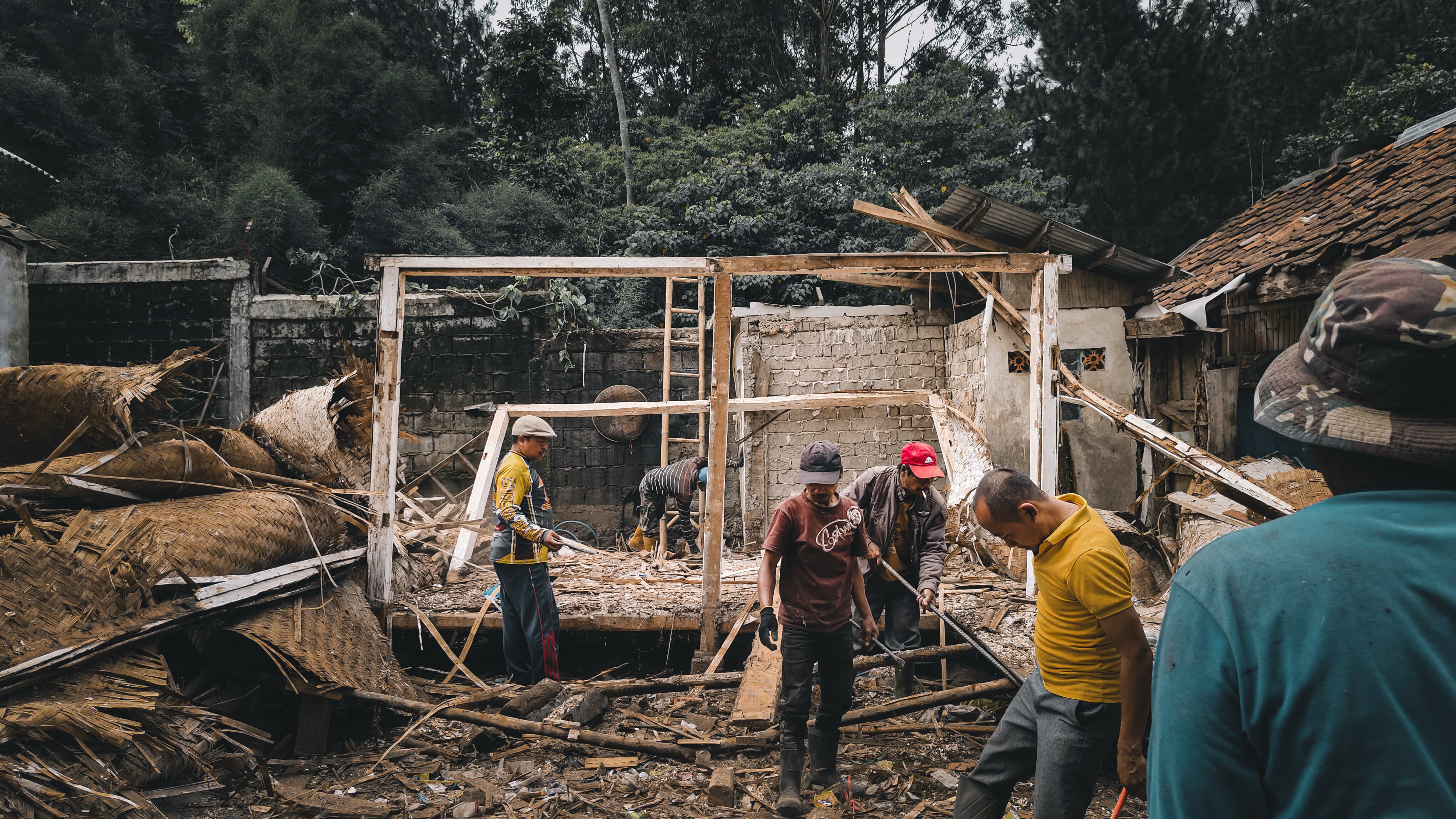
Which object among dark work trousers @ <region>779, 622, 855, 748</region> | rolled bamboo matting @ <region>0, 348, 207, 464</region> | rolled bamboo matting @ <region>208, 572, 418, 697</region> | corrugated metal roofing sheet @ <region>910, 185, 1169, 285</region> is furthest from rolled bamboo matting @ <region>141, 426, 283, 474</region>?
corrugated metal roofing sheet @ <region>910, 185, 1169, 285</region>

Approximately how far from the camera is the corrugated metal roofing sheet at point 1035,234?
23.8 ft

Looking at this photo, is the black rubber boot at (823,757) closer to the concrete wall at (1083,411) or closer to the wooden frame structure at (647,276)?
the wooden frame structure at (647,276)

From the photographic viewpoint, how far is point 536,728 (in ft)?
15.2

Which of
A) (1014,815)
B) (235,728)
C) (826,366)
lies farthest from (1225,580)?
(826,366)

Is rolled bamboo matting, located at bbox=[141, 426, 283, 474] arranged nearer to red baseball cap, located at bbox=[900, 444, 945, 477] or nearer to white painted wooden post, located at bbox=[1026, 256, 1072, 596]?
red baseball cap, located at bbox=[900, 444, 945, 477]

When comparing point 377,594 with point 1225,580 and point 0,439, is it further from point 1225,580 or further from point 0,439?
point 1225,580

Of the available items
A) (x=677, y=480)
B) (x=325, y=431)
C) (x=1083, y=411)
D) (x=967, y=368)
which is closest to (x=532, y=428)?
(x=325, y=431)

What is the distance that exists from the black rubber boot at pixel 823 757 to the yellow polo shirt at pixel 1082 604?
5.50ft

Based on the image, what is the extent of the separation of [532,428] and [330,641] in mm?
1860

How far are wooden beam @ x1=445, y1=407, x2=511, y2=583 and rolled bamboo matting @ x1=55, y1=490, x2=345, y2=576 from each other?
2.06 m

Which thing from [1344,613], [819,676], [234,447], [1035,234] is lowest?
[819,676]

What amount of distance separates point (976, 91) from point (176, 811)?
2059 cm

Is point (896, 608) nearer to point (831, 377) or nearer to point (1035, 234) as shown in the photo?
point (1035, 234)

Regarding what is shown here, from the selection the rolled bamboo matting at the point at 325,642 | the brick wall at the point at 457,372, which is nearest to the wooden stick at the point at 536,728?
the rolled bamboo matting at the point at 325,642
